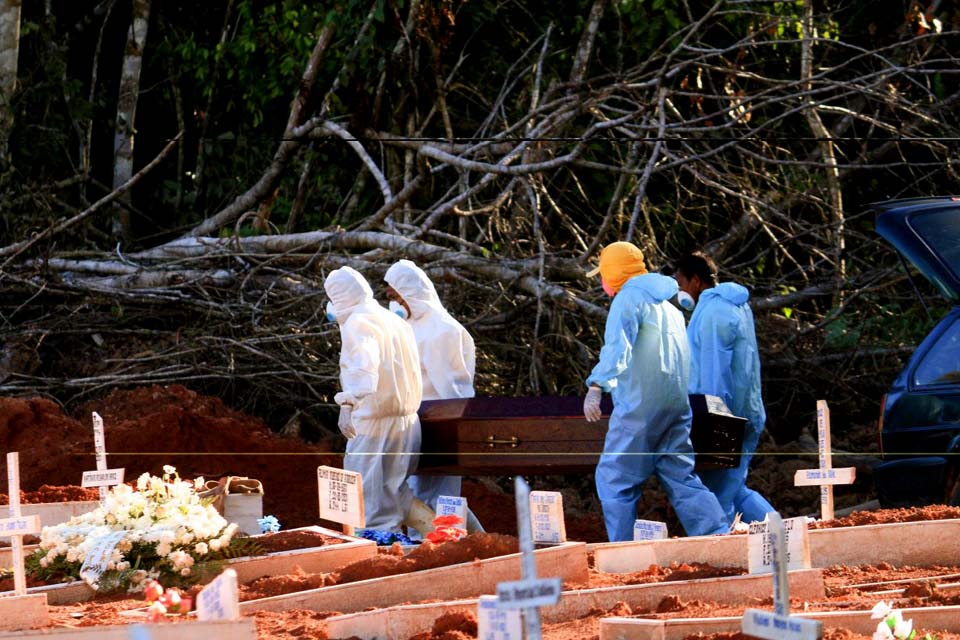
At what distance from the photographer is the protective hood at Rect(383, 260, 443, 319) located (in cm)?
1111

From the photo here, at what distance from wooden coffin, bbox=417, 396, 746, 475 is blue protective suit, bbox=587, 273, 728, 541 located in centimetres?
25

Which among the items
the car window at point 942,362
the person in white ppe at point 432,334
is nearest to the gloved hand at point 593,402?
the car window at point 942,362

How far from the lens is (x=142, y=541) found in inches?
265

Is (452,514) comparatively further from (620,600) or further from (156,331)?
(156,331)

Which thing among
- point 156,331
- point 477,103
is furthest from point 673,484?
→ point 477,103

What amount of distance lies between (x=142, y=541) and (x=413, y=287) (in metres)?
4.68

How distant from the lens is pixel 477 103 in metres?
17.0

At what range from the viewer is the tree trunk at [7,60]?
15.7 meters

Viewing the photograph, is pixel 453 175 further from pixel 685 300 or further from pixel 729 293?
pixel 685 300

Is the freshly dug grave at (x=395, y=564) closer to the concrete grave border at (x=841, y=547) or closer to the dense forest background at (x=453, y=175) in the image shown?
the concrete grave border at (x=841, y=547)

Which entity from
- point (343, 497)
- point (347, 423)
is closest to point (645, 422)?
point (347, 423)

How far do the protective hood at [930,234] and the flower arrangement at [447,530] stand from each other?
9.10 ft

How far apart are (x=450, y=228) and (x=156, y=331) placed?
3.22m

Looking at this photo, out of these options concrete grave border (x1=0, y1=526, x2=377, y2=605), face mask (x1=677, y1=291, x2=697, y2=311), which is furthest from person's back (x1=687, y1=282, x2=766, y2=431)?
concrete grave border (x1=0, y1=526, x2=377, y2=605)
